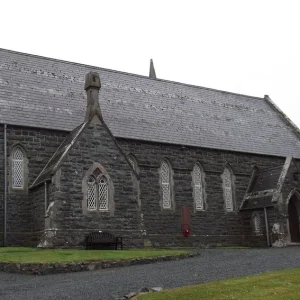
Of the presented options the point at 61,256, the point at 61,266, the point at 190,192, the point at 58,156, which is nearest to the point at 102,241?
the point at 61,256

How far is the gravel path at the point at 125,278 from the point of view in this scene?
11.5 m

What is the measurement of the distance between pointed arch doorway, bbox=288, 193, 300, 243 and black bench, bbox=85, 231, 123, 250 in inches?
474

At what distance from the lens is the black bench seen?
70.1 ft

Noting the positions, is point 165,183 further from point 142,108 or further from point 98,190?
point 98,190

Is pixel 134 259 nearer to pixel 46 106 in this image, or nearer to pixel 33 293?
pixel 33 293

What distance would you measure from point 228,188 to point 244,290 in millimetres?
20555

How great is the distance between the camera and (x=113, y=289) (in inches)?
462

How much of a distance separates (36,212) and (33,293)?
453 inches

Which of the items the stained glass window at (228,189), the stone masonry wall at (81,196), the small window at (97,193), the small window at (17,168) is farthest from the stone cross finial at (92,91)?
the stained glass window at (228,189)

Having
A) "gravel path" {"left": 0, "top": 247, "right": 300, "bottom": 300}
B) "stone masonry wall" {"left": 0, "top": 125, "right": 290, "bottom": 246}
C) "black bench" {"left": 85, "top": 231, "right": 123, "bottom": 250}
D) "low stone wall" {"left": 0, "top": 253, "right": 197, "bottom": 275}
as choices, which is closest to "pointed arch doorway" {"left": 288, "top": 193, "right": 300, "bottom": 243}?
"stone masonry wall" {"left": 0, "top": 125, "right": 290, "bottom": 246}

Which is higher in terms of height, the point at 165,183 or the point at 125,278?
the point at 165,183

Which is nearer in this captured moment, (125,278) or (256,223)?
(125,278)

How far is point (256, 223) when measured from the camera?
2984 centimetres

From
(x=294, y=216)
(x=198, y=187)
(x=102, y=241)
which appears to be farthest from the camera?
(x=294, y=216)
